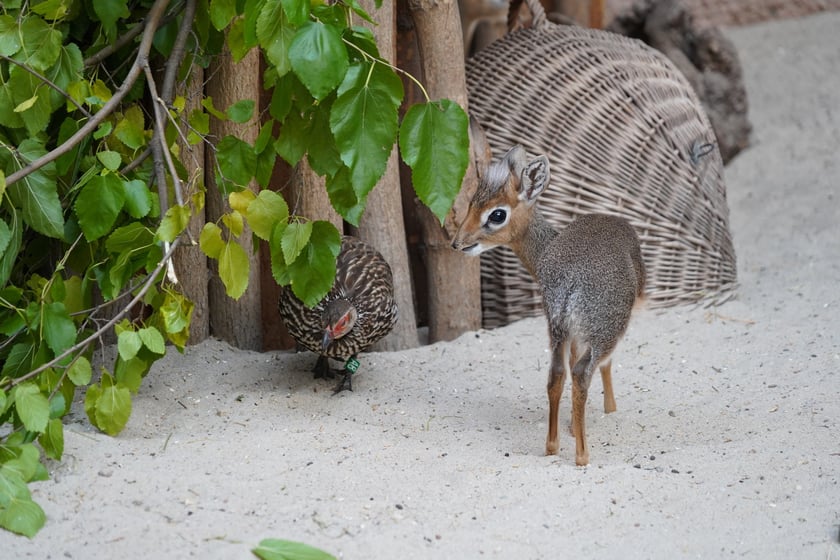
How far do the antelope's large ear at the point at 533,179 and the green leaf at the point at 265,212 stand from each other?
1134mm

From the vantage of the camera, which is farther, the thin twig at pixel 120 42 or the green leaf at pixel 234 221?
the thin twig at pixel 120 42

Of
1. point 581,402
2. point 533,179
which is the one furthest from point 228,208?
point 581,402

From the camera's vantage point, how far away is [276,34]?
3170mm

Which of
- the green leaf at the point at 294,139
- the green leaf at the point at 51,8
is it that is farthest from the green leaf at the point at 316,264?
the green leaf at the point at 51,8

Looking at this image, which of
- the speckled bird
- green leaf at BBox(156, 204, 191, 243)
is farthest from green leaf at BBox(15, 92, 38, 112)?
the speckled bird

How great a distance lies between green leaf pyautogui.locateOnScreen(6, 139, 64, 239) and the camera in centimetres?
364

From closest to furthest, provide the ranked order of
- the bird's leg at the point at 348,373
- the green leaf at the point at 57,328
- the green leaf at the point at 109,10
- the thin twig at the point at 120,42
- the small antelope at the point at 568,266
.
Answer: the green leaf at the point at 57,328 < the green leaf at the point at 109,10 < the small antelope at the point at 568,266 < the thin twig at the point at 120,42 < the bird's leg at the point at 348,373

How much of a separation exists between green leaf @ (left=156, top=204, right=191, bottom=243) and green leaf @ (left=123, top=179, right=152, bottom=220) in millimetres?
196

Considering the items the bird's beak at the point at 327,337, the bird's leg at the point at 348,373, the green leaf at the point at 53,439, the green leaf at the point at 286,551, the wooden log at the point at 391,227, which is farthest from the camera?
the wooden log at the point at 391,227

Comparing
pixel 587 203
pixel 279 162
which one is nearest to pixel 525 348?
pixel 587 203

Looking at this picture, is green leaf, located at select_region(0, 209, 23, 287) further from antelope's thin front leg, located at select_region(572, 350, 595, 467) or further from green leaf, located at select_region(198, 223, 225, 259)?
antelope's thin front leg, located at select_region(572, 350, 595, 467)

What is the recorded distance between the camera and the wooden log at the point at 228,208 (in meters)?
4.43

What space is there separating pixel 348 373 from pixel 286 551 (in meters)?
1.50

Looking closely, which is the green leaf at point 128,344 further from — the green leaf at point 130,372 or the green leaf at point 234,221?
the green leaf at point 234,221
